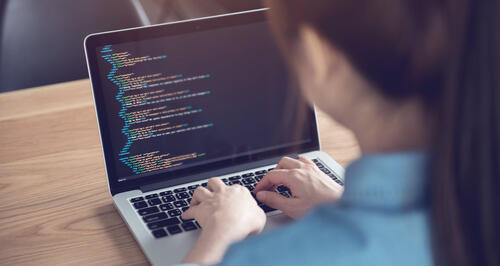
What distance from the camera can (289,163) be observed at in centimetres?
95

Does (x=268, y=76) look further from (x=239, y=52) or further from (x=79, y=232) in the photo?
(x=79, y=232)

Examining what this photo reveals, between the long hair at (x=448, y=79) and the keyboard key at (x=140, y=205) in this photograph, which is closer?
the long hair at (x=448, y=79)

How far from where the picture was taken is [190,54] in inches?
39.6

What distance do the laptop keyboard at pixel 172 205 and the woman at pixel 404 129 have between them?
327 millimetres

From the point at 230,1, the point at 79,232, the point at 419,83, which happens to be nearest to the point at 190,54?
the point at 79,232

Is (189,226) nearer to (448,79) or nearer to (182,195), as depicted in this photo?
(182,195)

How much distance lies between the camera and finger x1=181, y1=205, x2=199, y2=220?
2.79ft

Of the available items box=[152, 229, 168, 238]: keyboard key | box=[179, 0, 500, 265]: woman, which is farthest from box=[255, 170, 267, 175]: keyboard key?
box=[179, 0, 500, 265]: woman

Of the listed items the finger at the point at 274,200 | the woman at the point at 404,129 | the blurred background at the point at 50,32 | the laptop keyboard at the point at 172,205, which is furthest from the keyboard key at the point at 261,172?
the blurred background at the point at 50,32

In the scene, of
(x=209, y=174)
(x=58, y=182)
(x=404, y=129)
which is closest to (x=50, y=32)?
(x=58, y=182)

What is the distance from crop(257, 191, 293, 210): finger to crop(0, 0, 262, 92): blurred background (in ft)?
2.99

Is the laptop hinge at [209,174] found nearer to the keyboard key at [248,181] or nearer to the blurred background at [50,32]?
the keyboard key at [248,181]

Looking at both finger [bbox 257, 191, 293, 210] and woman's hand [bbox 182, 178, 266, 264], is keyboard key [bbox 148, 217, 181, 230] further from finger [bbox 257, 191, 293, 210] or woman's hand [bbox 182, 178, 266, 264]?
finger [bbox 257, 191, 293, 210]

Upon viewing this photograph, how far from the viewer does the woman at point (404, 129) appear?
46 cm
